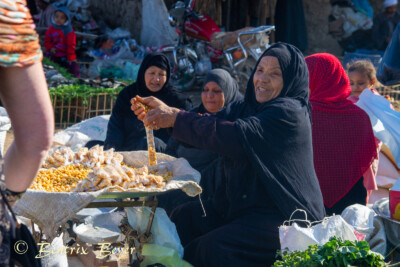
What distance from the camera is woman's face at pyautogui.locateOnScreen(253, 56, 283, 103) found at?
3.25m

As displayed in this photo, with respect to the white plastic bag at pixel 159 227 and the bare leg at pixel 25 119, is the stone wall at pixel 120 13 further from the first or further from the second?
the bare leg at pixel 25 119

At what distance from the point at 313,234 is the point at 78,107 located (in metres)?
5.39

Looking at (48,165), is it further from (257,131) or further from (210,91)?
(210,91)

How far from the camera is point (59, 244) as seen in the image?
3.17 m

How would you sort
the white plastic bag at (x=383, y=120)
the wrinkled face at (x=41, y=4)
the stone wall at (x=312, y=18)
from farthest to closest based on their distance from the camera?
1. the stone wall at (x=312, y=18)
2. the wrinkled face at (x=41, y=4)
3. the white plastic bag at (x=383, y=120)

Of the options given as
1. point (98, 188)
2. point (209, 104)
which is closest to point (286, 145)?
point (98, 188)

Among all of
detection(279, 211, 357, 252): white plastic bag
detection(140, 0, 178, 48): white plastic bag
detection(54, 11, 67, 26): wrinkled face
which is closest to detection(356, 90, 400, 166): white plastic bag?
detection(279, 211, 357, 252): white plastic bag

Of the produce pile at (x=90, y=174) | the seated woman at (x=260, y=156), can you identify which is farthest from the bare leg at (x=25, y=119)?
the seated woman at (x=260, y=156)

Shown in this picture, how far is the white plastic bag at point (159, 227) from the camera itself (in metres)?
3.30

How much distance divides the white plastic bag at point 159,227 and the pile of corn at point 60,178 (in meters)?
0.43

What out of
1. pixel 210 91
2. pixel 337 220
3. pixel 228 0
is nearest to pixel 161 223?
pixel 337 220

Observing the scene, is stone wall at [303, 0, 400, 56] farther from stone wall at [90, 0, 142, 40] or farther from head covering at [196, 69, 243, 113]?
head covering at [196, 69, 243, 113]

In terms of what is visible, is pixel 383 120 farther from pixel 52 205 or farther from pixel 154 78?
pixel 52 205

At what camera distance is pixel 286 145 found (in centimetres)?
310
